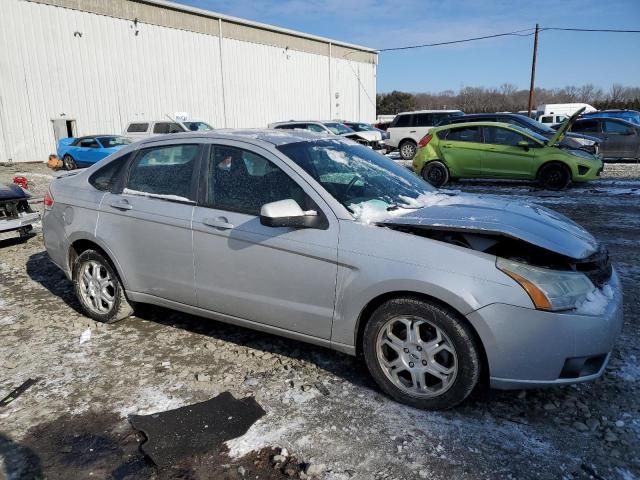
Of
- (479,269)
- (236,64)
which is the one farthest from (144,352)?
(236,64)

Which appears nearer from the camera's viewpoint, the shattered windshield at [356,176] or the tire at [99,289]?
the shattered windshield at [356,176]

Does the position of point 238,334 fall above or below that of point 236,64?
below

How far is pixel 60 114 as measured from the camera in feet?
74.8

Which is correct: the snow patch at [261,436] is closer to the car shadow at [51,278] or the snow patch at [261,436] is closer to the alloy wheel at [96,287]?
the alloy wheel at [96,287]

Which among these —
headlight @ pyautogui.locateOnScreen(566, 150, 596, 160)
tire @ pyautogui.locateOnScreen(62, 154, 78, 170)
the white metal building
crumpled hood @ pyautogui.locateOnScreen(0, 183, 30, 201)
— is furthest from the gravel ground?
the white metal building

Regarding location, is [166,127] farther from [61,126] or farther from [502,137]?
[502,137]

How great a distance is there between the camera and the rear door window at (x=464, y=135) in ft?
39.2

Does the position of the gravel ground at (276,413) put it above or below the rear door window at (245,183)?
below

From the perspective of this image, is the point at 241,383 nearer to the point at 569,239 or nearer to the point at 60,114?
the point at 569,239

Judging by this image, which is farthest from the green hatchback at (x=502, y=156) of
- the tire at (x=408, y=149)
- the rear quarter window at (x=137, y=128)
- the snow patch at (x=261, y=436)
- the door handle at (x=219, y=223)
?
the rear quarter window at (x=137, y=128)

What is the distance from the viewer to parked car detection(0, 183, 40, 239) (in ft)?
22.3

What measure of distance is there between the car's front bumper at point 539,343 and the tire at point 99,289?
9.67 ft

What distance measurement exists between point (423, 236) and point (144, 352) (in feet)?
7.61

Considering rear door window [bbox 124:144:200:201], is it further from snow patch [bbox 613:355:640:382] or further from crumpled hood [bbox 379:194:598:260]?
snow patch [bbox 613:355:640:382]
